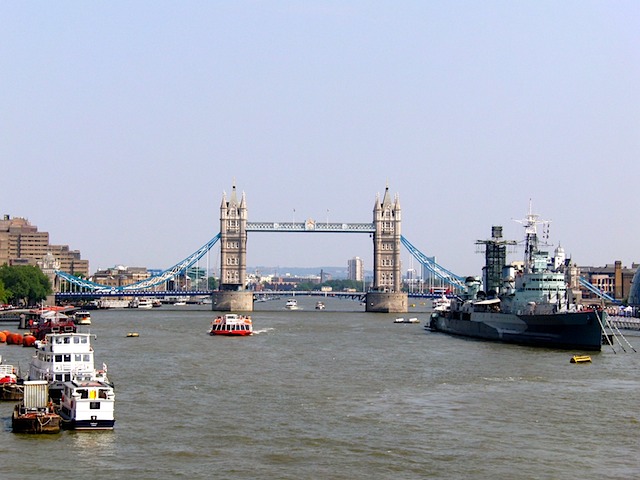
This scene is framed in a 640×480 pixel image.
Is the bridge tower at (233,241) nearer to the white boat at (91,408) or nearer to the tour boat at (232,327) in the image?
the tour boat at (232,327)

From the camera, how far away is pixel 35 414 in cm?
3741

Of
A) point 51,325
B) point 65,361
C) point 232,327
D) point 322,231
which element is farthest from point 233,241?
point 65,361

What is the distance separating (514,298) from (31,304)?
94660 millimetres

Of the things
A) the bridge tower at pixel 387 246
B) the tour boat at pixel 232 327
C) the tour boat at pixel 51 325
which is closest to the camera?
the tour boat at pixel 51 325

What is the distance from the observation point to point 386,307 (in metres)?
160

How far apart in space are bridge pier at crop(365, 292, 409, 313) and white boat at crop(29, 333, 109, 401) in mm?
116316

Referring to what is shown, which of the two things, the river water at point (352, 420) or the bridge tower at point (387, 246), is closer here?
the river water at point (352, 420)

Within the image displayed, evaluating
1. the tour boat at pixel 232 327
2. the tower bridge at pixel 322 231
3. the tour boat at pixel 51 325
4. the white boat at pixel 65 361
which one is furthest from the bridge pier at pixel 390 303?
the white boat at pixel 65 361

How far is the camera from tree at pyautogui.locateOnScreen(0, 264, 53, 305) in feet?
505

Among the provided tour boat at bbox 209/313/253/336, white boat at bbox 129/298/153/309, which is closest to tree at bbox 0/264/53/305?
white boat at bbox 129/298/153/309

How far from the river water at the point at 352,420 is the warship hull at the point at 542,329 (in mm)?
2381

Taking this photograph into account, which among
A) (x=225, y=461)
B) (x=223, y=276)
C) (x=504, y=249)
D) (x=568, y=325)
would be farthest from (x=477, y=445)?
(x=223, y=276)

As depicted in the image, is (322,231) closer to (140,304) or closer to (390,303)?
(390,303)

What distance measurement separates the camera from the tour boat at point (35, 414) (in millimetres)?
37094
